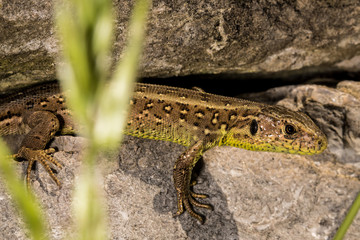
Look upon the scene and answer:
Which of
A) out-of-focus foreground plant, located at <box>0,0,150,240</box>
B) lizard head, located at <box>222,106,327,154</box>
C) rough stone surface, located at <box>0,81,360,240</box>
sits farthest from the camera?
lizard head, located at <box>222,106,327,154</box>

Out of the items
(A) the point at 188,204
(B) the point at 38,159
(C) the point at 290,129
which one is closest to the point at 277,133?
(C) the point at 290,129

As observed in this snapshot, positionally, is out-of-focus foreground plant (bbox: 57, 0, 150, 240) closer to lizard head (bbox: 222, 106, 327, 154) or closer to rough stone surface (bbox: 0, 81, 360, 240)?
rough stone surface (bbox: 0, 81, 360, 240)

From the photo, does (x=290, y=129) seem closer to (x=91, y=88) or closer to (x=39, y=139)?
(x=39, y=139)

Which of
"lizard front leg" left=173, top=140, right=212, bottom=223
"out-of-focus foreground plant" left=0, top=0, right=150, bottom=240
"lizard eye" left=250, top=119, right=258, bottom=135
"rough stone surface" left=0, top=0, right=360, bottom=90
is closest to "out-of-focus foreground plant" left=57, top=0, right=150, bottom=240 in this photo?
"out-of-focus foreground plant" left=0, top=0, right=150, bottom=240

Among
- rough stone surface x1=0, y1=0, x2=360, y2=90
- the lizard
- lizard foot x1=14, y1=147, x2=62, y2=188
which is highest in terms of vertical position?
rough stone surface x1=0, y1=0, x2=360, y2=90

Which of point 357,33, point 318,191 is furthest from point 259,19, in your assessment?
point 318,191
